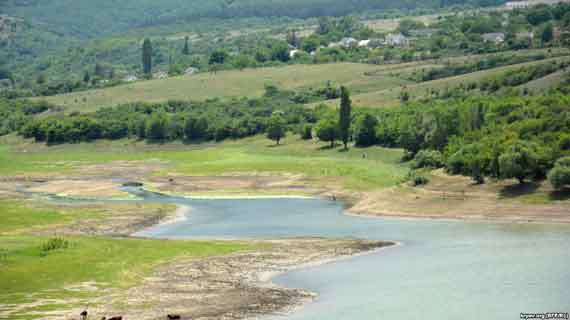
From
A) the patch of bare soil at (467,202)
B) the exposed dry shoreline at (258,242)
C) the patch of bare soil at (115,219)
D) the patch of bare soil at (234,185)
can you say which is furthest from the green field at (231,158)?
the patch of bare soil at (115,219)

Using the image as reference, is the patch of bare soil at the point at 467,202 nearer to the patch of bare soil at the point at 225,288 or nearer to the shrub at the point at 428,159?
the shrub at the point at 428,159

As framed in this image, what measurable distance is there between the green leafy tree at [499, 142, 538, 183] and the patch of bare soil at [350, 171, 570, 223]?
124cm

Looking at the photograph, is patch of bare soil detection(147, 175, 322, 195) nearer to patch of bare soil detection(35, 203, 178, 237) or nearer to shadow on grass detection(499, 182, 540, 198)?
patch of bare soil detection(35, 203, 178, 237)

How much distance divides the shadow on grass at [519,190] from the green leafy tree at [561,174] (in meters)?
2.78

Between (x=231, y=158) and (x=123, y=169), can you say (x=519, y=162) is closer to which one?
(x=231, y=158)

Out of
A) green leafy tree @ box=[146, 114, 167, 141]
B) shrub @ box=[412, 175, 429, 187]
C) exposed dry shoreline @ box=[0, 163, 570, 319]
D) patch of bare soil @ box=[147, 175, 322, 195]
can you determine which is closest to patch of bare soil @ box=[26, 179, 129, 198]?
exposed dry shoreline @ box=[0, 163, 570, 319]

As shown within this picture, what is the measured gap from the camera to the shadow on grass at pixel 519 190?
306 ft

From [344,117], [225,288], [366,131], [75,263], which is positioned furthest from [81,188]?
[225,288]

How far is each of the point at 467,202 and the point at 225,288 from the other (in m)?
32.9

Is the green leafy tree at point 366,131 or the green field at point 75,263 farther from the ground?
the green leafy tree at point 366,131

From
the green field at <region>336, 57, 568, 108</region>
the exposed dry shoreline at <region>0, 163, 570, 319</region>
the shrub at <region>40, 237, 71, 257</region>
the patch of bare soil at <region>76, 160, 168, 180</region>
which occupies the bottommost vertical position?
the patch of bare soil at <region>76, 160, 168, 180</region>

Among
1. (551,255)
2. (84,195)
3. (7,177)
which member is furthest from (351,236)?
(7,177)

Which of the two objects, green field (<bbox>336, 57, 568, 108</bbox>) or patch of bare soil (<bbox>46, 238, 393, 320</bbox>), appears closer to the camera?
patch of bare soil (<bbox>46, 238, 393, 320</bbox>)

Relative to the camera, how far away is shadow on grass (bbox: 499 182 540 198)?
9317 centimetres
